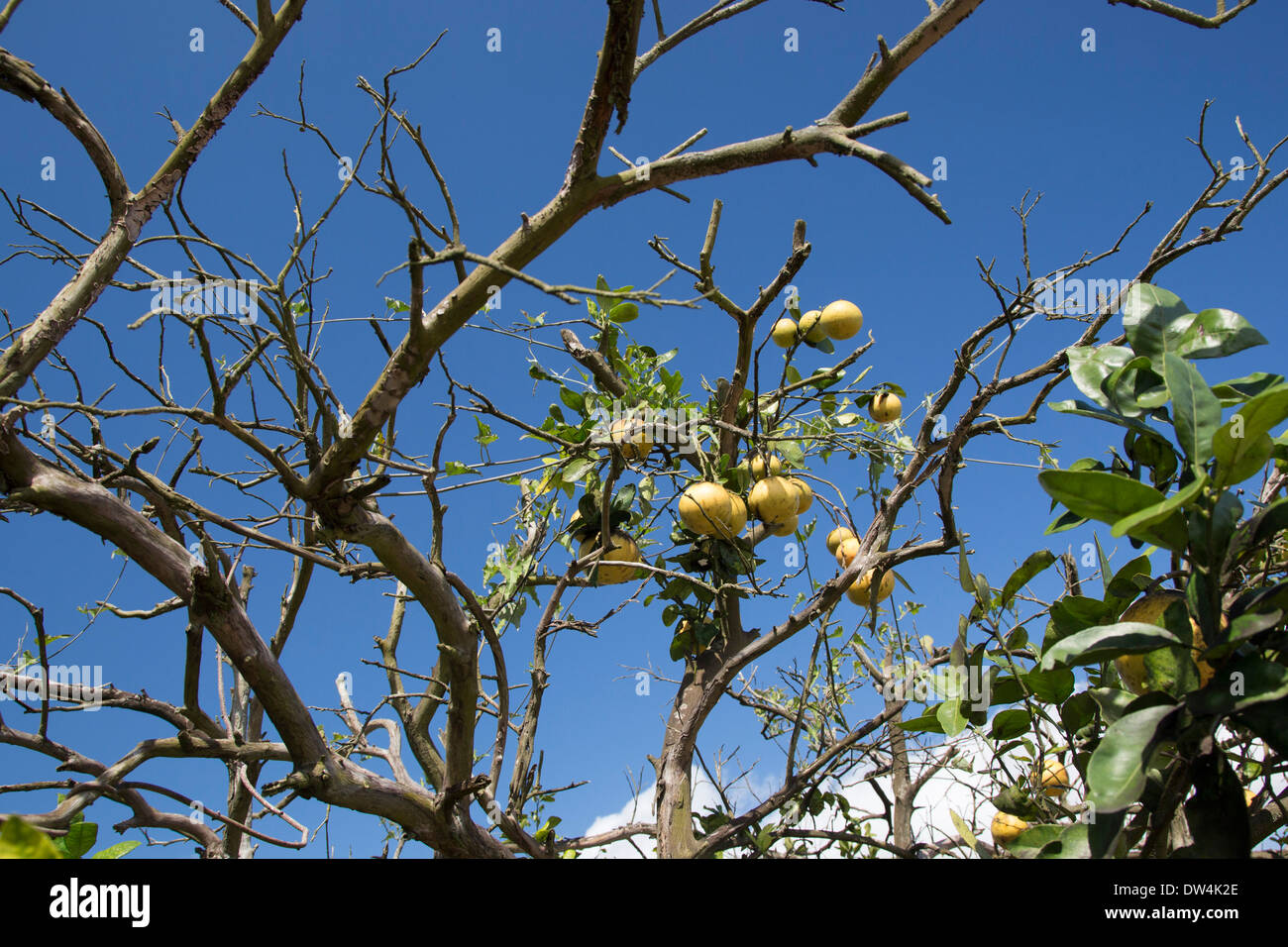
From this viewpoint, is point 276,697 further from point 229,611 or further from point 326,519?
point 326,519

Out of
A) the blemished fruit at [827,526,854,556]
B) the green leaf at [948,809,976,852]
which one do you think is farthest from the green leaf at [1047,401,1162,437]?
the blemished fruit at [827,526,854,556]

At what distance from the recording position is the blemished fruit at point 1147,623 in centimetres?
89

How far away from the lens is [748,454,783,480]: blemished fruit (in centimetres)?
271

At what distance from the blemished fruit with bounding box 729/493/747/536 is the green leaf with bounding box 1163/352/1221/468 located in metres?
1.55

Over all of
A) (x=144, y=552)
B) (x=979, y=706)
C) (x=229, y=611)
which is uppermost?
(x=144, y=552)

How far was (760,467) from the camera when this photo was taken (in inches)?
108

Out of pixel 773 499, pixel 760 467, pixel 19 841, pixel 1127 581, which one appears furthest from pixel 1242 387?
pixel 760 467

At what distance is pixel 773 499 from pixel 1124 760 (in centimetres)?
185

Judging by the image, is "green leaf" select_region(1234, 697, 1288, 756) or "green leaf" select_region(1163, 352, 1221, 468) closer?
"green leaf" select_region(1234, 697, 1288, 756)

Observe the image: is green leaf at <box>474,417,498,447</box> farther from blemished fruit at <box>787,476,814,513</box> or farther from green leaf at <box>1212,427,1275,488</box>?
green leaf at <box>1212,427,1275,488</box>

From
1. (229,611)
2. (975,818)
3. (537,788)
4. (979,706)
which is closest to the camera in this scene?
(979,706)
